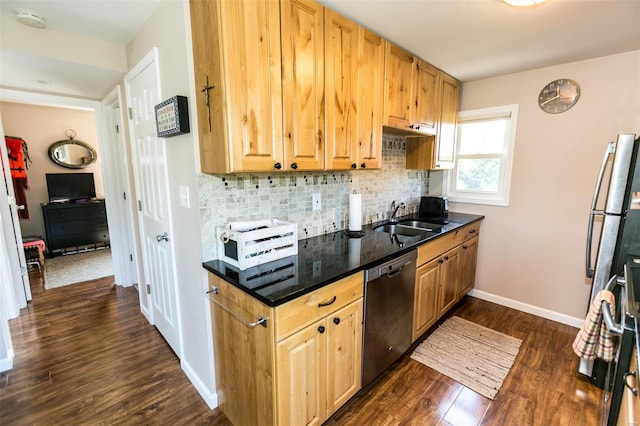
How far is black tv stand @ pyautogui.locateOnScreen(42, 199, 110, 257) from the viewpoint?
4594 millimetres

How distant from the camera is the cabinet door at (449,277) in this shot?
2500mm

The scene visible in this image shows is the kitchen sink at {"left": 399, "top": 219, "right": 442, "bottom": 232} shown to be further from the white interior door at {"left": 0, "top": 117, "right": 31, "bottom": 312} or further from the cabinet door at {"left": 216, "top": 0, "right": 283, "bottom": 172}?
the white interior door at {"left": 0, "top": 117, "right": 31, "bottom": 312}

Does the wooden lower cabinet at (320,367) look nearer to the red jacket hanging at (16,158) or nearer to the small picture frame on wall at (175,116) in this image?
the small picture frame on wall at (175,116)

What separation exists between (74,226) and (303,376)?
17.4 feet

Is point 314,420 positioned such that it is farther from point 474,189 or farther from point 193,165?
point 474,189

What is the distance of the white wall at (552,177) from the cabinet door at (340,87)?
74.4 inches

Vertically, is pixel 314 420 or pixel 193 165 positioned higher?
pixel 193 165

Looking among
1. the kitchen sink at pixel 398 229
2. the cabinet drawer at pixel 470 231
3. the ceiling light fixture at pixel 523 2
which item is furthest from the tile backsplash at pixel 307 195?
the ceiling light fixture at pixel 523 2

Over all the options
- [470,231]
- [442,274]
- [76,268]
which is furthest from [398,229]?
[76,268]

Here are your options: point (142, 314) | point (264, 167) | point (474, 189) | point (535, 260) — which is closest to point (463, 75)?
point (474, 189)

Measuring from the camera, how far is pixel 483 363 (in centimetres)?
216

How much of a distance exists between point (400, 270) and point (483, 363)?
1.07m

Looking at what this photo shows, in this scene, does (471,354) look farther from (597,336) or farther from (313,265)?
(313,265)

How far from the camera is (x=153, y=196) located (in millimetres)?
2156
